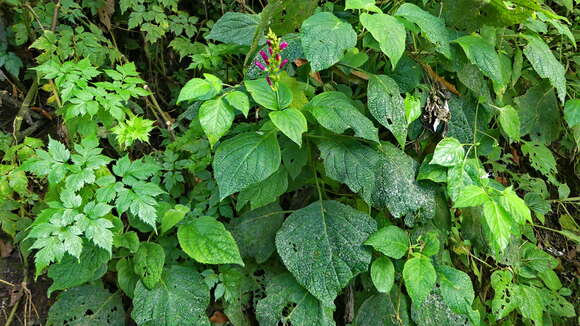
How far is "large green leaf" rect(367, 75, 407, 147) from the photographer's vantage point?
158 centimetres

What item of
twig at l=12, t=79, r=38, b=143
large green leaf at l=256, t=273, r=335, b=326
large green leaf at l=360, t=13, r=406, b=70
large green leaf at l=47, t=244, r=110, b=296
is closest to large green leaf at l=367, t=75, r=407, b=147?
large green leaf at l=360, t=13, r=406, b=70

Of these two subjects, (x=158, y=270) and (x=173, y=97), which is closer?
(x=158, y=270)

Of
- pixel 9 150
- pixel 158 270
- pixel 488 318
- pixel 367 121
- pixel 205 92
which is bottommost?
pixel 488 318

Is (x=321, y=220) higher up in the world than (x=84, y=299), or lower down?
higher up

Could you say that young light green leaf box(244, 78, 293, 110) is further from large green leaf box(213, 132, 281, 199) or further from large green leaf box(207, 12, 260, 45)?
large green leaf box(207, 12, 260, 45)

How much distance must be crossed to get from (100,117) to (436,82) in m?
1.32

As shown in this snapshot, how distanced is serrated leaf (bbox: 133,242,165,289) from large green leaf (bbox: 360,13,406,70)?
102cm

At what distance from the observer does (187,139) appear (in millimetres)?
2018

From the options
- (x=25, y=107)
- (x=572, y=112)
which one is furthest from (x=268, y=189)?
(x=25, y=107)

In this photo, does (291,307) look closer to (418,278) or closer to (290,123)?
(418,278)

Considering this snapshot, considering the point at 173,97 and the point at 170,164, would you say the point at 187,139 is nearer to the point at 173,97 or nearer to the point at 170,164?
the point at 170,164

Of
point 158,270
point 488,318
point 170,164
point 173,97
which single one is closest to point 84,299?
point 158,270

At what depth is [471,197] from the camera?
1.52m

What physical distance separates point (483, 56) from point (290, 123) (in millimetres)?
734
